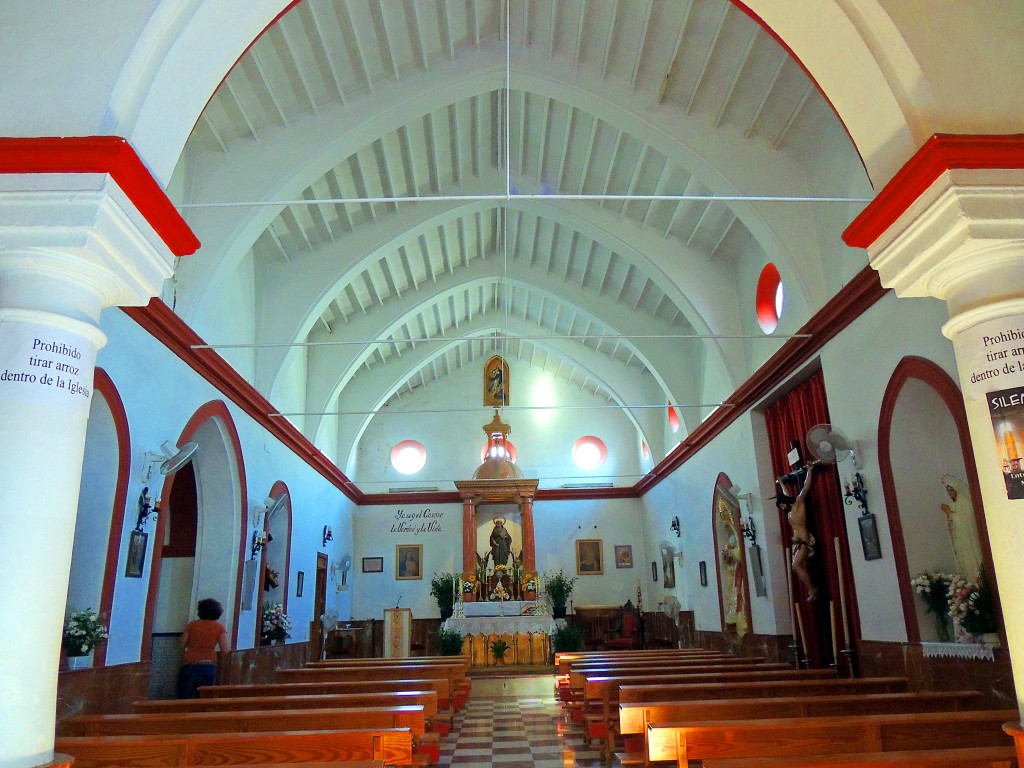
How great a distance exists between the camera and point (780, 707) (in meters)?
4.75

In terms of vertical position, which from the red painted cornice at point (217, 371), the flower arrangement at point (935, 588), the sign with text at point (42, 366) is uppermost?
the red painted cornice at point (217, 371)

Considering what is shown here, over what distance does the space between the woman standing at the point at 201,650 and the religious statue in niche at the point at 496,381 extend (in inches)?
372

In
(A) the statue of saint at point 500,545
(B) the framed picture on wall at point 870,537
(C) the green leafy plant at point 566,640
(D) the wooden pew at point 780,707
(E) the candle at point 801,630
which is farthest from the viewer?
(A) the statue of saint at point 500,545

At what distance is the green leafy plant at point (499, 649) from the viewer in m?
14.0

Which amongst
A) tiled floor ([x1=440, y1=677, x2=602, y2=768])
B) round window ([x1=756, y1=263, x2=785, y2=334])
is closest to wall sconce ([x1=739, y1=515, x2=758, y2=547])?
round window ([x1=756, y1=263, x2=785, y2=334])

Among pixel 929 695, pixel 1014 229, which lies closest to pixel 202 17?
pixel 1014 229

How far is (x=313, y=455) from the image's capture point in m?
13.1

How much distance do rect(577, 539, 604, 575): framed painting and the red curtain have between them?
7.76 meters

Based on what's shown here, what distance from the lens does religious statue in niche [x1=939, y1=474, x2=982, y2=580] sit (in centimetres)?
625

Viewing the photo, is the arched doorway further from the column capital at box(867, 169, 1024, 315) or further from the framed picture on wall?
the column capital at box(867, 169, 1024, 315)

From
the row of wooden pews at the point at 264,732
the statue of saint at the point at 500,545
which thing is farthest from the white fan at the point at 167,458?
the statue of saint at the point at 500,545

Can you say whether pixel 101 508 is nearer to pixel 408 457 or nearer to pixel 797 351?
pixel 797 351

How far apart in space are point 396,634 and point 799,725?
11.6m

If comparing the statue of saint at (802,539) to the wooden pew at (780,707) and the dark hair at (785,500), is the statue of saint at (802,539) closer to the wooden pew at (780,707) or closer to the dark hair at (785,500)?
the dark hair at (785,500)
